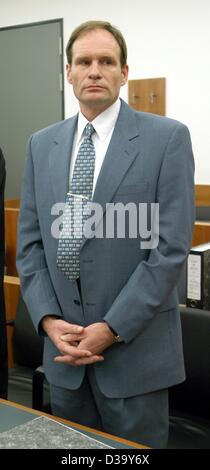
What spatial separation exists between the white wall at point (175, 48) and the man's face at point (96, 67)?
3.69 meters

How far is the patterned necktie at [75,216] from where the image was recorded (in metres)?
1.45

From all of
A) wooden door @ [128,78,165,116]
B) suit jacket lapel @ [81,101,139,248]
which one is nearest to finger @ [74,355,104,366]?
suit jacket lapel @ [81,101,139,248]

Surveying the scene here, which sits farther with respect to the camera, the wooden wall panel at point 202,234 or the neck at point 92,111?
the wooden wall panel at point 202,234

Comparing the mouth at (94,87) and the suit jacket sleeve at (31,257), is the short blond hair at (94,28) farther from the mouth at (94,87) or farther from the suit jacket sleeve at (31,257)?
the suit jacket sleeve at (31,257)

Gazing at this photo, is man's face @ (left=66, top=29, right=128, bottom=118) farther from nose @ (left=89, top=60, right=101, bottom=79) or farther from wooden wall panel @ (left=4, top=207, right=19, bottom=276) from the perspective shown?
wooden wall panel @ (left=4, top=207, right=19, bottom=276)

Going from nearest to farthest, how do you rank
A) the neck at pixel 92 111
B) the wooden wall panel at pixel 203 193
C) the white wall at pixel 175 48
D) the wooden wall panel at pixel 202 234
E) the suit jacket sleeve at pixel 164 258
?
1. the suit jacket sleeve at pixel 164 258
2. the neck at pixel 92 111
3. the wooden wall panel at pixel 202 234
4. the white wall at pixel 175 48
5. the wooden wall panel at pixel 203 193

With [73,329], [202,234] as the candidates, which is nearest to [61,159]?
[73,329]

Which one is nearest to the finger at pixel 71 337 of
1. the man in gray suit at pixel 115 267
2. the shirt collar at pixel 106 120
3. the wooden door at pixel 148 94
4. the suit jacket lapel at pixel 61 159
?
the man in gray suit at pixel 115 267

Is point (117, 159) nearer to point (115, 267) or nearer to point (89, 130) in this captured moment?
point (89, 130)

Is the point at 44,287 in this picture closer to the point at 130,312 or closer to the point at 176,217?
the point at 130,312

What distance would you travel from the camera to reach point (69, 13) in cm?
556

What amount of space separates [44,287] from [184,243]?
0.41 meters

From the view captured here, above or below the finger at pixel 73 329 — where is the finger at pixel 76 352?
below
